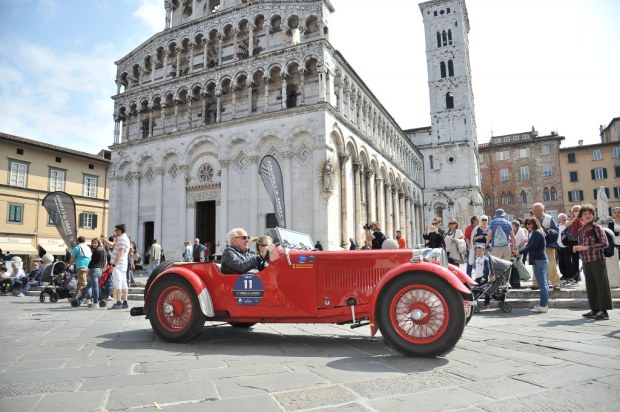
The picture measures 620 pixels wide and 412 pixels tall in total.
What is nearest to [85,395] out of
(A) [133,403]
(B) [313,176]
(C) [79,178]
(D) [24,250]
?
(A) [133,403]

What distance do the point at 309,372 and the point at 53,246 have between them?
111ft

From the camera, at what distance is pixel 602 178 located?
4650 cm

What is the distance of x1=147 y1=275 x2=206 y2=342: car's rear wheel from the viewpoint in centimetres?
500

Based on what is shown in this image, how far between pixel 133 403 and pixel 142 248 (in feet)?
80.9

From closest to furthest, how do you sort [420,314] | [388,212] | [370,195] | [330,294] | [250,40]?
1. [420,314]
2. [330,294]
3. [250,40]
4. [370,195]
5. [388,212]

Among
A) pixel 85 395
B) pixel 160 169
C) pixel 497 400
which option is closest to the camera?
pixel 497 400

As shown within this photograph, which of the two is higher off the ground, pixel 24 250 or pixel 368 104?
pixel 368 104

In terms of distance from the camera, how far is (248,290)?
4.93 m

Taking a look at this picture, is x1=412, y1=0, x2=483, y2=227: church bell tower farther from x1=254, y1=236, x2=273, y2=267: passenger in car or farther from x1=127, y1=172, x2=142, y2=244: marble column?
x1=254, y1=236, x2=273, y2=267: passenger in car

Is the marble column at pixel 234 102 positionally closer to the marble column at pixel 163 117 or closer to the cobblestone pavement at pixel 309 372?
the marble column at pixel 163 117

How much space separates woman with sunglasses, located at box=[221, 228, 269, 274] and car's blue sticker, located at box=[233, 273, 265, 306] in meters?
0.12

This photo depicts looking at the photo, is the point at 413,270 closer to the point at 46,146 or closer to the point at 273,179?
the point at 273,179

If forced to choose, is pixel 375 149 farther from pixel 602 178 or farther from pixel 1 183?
pixel 602 178

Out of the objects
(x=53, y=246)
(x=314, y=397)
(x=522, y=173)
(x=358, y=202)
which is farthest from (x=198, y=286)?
(x=522, y=173)
